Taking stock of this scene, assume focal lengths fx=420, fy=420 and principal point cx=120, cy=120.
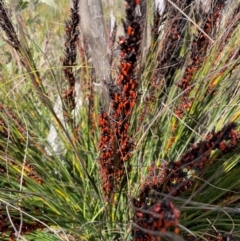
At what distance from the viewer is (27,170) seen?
113 centimetres

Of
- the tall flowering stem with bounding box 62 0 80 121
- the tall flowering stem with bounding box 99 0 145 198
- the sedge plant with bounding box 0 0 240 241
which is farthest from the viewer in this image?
the tall flowering stem with bounding box 62 0 80 121

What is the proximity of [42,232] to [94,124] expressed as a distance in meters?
0.39

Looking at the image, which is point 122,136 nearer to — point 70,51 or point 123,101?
point 123,101

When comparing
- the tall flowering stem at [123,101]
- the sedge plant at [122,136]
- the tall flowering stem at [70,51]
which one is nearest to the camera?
the tall flowering stem at [123,101]

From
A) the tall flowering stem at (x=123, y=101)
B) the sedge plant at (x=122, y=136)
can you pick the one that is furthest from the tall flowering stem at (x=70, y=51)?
the tall flowering stem at (x=123, y=101)

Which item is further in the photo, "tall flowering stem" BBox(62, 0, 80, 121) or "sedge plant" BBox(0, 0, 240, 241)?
"tall flowering stem" BBox(62, 0, 80, 121)

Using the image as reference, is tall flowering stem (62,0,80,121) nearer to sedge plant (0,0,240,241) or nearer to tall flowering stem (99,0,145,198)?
sedge plant (0,0,240,241)

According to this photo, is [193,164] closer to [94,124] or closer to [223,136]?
[223,136]

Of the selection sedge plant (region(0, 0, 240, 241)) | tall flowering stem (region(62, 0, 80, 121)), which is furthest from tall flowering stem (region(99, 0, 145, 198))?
tall flowering stem (region(62, 0, 80, 121))

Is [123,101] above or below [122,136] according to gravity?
above

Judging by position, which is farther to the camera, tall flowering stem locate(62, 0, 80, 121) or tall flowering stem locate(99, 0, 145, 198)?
tall flowering stem locate(62, 0, 80, 121)

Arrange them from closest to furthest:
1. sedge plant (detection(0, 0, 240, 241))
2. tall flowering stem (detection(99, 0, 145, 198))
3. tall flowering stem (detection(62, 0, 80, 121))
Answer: tall flowering stem (detection(99, 0, 145, 198))
sedge plant (detection(0, 0, 240, 241))
tall flowering stem (detection(62, 0, 80, 121))

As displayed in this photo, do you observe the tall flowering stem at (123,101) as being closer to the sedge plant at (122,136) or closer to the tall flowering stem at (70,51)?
the sedge plant at (122,136)

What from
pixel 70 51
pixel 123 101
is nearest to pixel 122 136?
pixel 123 101
